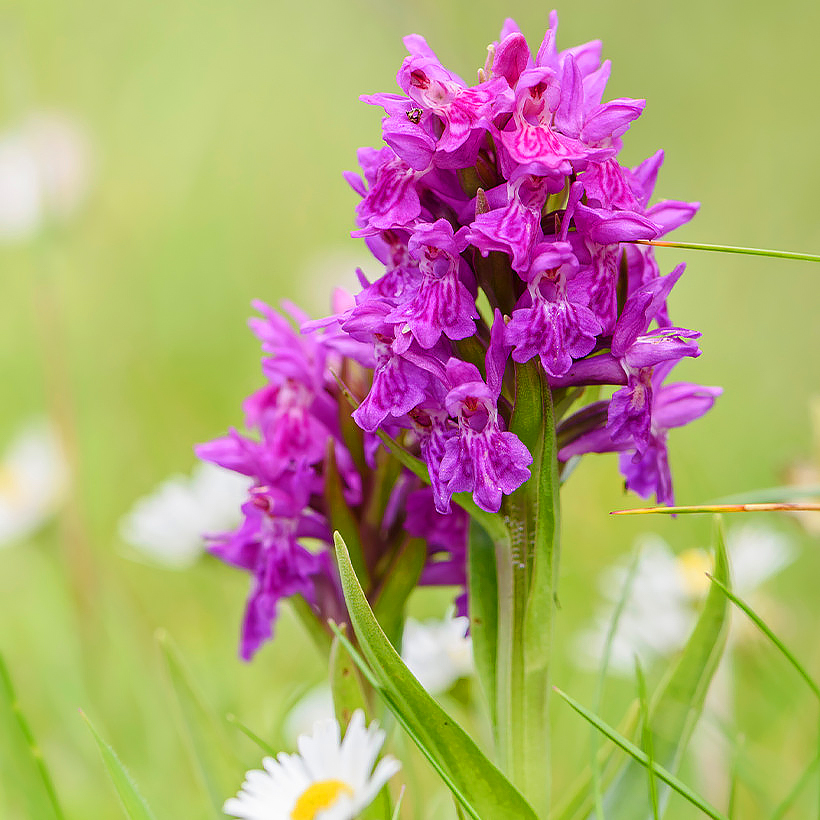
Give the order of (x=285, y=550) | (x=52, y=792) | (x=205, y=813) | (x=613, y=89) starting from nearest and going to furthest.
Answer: (x=52, y=792)
(x=285, y=550)
(x=205, y=813)
(x=613, y=89)

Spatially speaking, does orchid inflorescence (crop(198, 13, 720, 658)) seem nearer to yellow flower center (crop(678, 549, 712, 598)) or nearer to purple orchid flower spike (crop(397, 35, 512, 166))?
purple orchid flower spike (crop(397, 35, 512, 166))

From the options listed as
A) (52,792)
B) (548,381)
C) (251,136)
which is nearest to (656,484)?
(548,381)

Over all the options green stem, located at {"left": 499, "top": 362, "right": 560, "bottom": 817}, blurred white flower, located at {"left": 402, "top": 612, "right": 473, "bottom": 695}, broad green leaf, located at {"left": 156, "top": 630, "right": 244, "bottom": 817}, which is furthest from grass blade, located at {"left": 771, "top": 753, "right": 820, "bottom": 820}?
broad green leaf, located at {"left": 156, "top": 630, "right": 244, "bottom": 817}

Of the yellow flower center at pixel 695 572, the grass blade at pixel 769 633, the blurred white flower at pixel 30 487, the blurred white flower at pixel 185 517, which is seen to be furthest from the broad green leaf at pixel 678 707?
the blurred white flower at pixel 30 487

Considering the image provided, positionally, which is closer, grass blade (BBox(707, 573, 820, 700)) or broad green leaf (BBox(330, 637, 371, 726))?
grass blade (BBox(707, 573, 820, 700))

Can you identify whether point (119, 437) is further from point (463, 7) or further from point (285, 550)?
point (463, 7)

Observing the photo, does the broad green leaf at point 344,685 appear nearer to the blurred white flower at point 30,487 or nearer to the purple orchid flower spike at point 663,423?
the purple orchid flower spike at point 663,423

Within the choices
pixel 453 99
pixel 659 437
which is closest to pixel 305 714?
pixel 659 437
